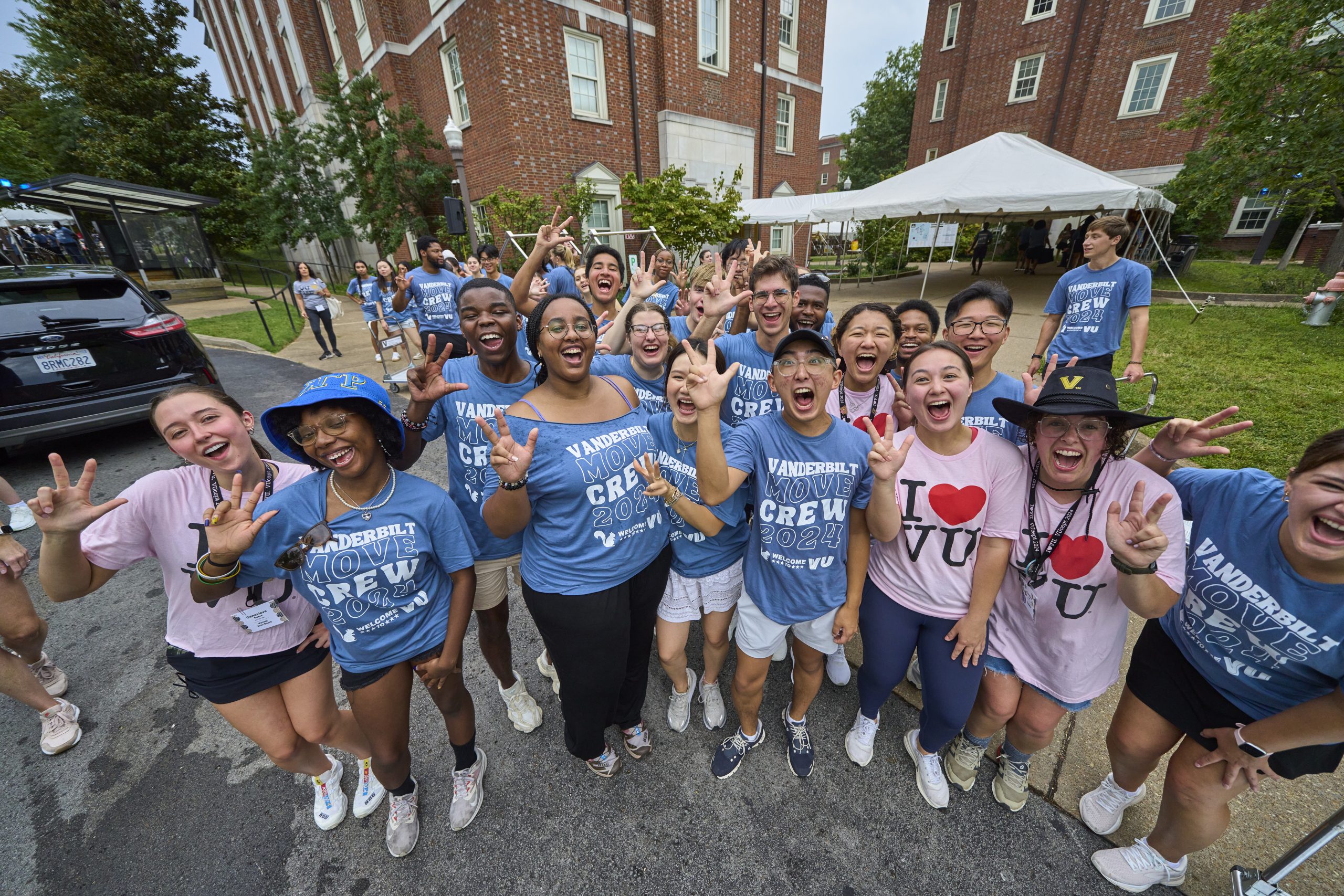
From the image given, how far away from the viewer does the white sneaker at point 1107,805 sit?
206 centimetres

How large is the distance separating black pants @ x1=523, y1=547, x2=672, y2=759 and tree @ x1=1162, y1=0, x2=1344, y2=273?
1540cm

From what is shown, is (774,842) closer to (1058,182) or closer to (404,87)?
(1058,182)

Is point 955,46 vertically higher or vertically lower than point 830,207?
higher

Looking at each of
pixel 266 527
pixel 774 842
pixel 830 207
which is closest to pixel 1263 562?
pixel 774 842

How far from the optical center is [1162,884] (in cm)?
191

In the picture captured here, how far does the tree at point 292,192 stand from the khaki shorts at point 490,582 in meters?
19.6

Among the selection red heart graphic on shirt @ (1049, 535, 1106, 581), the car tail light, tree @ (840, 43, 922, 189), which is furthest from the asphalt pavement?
tree @ (840, 43, 922, 189)

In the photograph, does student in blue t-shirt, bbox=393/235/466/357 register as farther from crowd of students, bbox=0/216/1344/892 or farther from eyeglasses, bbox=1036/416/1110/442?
eyeglasses, bbox=1036/416/1110/442

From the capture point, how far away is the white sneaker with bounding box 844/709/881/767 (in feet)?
8.00

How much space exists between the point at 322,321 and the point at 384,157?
7.99m

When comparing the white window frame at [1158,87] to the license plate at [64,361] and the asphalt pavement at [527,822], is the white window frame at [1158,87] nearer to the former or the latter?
the asphalt pavement at [527,822]

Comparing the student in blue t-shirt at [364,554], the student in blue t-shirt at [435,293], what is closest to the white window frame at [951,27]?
the student in blue t-shirt at [435,293]

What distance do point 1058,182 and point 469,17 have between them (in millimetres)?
13969

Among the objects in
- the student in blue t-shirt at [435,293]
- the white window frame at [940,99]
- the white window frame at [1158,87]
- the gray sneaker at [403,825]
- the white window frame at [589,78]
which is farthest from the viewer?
the white window frame at [940,99]
